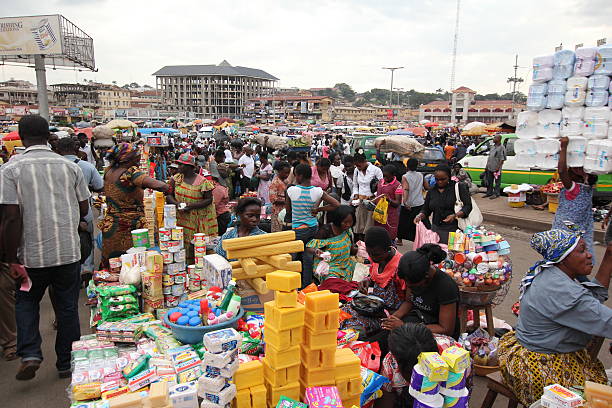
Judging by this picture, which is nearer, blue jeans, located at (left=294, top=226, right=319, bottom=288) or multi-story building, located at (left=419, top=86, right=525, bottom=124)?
blue jeans, located at (left=294, top=226, right=319, bottom=288)

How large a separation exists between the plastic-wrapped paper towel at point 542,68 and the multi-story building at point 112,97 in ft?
383

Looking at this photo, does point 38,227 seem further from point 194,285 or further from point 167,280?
point 194,285

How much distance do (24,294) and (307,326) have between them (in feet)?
7.67

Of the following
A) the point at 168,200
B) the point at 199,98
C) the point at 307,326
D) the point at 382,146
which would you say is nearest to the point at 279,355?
the point at 307,326

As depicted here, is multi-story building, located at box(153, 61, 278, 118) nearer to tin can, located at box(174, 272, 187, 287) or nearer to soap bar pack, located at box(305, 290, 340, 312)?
Result: tin can, located at box(174, 272, 187, 287)

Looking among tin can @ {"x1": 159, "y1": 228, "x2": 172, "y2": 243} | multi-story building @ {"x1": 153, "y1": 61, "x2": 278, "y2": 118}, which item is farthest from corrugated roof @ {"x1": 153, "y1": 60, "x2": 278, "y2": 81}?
tin can @ {"x1": 159, "y1": 228, "x2": 172, "y2": 243}

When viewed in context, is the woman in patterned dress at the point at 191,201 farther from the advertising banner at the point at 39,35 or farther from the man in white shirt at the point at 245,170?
the advertising banner at the point at 39,35

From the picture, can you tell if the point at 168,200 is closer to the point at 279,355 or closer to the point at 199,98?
the point at 279,355

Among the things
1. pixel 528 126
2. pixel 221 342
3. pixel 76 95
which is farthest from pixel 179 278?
pixel 76 95

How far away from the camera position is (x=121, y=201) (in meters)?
4.74

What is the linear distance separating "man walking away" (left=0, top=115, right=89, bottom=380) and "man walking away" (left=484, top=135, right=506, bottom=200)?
1123 centimetres

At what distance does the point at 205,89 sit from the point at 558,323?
426ft

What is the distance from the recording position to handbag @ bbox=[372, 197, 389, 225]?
6.70 m

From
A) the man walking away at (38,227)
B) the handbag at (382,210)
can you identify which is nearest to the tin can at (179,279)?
the man walking away at (38,227)
